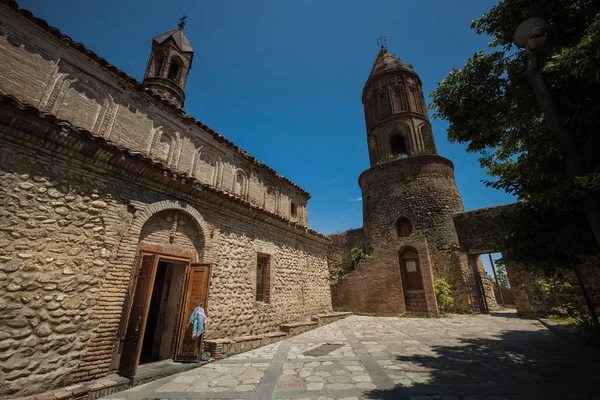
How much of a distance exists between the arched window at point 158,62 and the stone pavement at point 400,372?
12418mm

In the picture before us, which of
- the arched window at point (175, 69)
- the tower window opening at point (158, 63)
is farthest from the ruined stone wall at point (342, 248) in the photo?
the tower window opening at point (158, 63)

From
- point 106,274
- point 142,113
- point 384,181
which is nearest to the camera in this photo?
point 106,274

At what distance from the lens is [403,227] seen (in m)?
18.2

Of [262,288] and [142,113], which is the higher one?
[142,113]

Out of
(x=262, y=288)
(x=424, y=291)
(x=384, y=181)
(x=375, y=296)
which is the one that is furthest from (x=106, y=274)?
(x=384, y=181)

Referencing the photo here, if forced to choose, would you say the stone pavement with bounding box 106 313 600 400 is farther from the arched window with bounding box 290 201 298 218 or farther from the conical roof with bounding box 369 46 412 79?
the conical roof with bounding box 369 46 412 79

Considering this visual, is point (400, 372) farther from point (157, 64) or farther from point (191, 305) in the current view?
point (157, 64)

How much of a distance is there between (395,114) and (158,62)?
17567 millimetres

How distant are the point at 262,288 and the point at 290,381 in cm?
469

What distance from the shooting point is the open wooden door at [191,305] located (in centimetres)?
588

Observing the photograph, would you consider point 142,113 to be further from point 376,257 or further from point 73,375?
point 376,257

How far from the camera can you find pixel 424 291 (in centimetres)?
1391

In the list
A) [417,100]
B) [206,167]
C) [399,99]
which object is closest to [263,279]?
[206,167]

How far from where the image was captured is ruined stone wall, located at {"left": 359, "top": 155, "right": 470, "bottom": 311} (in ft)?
52.0
